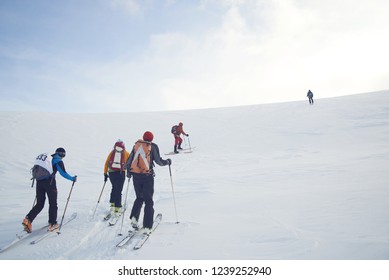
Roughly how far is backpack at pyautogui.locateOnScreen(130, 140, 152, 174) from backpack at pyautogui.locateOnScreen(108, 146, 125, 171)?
1181 mm

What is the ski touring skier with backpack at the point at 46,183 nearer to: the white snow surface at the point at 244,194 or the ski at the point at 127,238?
the white snow surface at the point at 244,194

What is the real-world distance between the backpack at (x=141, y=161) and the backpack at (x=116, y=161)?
1.18 metres

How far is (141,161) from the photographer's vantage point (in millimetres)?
4723

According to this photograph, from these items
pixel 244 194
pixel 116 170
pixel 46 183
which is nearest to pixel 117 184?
pixel 116 170

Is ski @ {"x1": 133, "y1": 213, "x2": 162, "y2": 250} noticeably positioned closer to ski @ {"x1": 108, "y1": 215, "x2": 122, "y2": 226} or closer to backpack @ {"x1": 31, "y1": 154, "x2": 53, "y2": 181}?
ski @ {"x1": 108, "y1": 215, "x2": 122, "y2": 226}

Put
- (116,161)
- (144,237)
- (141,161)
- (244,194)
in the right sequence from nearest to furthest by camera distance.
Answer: (144,237)
(141,161)
(116,161)
(244,194)

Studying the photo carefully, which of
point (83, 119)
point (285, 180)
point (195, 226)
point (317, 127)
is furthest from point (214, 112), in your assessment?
point (195, 226)

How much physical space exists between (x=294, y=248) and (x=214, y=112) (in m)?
23.5

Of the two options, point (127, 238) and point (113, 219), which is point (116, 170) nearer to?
point (113, 219)

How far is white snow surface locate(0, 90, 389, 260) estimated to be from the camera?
3.77 meters

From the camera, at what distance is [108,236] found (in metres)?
4.70

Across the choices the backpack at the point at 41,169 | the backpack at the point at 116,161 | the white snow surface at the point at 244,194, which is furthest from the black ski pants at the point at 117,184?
the backpack at the point at 41,169

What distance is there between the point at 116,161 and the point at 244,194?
349 centimetres
